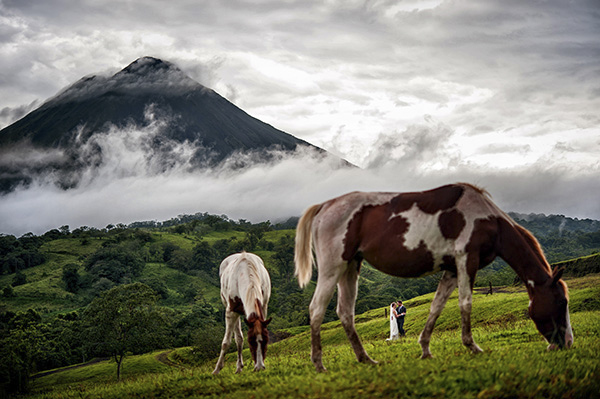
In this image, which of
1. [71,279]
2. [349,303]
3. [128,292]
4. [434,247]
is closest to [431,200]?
[434,247]

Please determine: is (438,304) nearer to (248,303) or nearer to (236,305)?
(248,303)

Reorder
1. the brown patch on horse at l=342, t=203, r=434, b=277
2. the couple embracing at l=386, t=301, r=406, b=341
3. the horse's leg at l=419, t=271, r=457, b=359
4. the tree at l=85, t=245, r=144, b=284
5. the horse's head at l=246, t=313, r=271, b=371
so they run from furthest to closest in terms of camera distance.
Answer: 1. the tree at l=85, t=245, r=144, b=284
2. the couple embracing at l=386, t=301, r=406, b=341
3. the horse's head at l=246, t=313, r=271, b=371
4. the horse's leg at l=419, t=271, r=457, b=359
5. the brown patch on horse at l=342, t=203, r=434, b=277

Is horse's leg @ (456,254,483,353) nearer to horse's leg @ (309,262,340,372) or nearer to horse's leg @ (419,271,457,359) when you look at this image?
→ horse's leg @ (419,271,457,359)

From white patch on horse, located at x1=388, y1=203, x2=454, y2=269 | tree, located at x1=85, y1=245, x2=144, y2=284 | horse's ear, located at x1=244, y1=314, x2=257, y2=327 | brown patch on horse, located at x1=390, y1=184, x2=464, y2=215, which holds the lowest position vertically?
tree, located at x1=85, y1=245, x2=144, y2=284

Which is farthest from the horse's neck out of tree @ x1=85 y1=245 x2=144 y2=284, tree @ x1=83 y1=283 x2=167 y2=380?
tree @ x1=85 y1=245 x2=144 y2=284

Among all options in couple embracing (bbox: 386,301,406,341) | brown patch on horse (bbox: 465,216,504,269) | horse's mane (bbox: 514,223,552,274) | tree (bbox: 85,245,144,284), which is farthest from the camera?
tree (bbox: 85,245,144,284)

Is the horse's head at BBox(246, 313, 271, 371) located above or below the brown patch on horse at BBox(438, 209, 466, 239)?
below

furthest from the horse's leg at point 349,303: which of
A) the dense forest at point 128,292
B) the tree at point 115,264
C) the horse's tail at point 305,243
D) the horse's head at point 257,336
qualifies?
the tree at point 115,264

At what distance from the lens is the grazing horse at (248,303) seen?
1115 centimetres

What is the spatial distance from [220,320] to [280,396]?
88863mm

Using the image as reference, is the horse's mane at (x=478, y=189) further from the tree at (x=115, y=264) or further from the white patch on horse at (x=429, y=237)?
the tree at (x=115, y=264)

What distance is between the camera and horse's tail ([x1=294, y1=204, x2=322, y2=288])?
898 centimetres

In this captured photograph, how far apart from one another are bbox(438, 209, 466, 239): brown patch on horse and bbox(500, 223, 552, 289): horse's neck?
0.86 meters

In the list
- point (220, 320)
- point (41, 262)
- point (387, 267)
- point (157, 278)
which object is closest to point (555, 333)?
point (387, 267)
